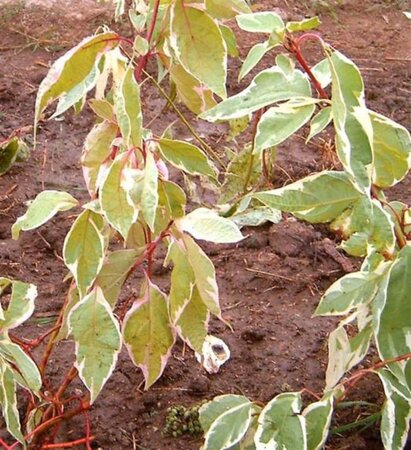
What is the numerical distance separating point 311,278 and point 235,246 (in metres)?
0.23

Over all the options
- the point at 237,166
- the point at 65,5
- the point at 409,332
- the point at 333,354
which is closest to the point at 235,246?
the point at 237,166

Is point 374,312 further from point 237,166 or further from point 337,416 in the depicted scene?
point 237,166

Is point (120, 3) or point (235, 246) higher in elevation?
point (120, 3)

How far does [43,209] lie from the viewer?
51.3 inches

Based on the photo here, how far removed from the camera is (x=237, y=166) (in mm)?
1943

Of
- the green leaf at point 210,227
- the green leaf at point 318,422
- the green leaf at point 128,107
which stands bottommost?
the green leaf at point 318,422

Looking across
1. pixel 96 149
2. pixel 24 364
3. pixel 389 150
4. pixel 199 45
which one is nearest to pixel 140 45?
pixel 199 45

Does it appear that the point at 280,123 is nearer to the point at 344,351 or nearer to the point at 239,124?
the point at 344,351

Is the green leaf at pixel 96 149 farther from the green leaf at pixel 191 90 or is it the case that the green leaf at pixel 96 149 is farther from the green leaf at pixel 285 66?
the green leaf at pixel 285 66

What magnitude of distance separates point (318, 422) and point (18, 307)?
1.65 feet

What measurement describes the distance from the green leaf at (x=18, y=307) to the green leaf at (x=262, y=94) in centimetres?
Answer: 44

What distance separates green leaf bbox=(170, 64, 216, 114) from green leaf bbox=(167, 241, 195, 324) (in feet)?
1.02

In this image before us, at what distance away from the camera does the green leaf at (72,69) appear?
1257 millimetres

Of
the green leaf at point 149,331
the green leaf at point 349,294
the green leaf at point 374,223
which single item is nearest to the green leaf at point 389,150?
the green leaf at point 374,223
